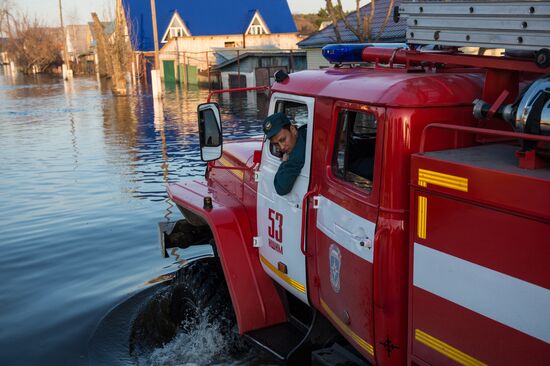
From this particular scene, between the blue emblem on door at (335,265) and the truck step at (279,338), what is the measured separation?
853mm

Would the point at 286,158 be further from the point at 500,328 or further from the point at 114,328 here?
the point at 114,328

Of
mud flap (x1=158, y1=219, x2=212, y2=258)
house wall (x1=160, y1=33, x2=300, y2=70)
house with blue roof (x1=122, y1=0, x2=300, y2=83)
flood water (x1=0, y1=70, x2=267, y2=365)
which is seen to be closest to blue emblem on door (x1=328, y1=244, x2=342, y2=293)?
flood water (x1=0, y1=70, x2=267, y2=365)

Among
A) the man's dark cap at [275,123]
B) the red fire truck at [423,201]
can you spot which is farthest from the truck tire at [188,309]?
the man's dark cap at [275,123]

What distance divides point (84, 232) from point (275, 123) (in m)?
6.15

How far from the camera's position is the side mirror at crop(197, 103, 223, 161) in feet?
15.0

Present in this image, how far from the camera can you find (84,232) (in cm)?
927

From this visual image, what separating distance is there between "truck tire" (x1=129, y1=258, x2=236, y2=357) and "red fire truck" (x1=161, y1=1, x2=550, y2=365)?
482 mm

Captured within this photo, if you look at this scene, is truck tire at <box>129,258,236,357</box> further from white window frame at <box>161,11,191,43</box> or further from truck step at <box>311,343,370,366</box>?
white window frame at <box>161,11,191,43</box>

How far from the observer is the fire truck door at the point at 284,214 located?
3859mm

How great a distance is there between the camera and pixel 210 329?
4934 millimetres

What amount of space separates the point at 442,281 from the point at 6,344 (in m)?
4.70

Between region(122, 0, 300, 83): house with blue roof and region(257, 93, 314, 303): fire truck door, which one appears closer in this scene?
region(257, 93, 314, 303): fire truck door

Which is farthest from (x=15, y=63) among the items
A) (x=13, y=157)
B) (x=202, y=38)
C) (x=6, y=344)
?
(x=6, y=344)

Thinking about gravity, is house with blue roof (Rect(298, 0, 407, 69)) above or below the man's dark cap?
above
